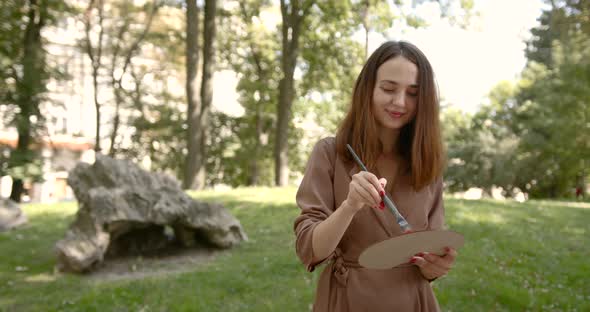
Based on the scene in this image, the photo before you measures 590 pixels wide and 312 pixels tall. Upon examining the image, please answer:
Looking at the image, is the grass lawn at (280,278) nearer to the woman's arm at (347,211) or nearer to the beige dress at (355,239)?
the beige dress at (355,239)

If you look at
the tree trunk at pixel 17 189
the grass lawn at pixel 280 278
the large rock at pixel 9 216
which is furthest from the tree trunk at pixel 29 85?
the grass lawn at pixel 280 278

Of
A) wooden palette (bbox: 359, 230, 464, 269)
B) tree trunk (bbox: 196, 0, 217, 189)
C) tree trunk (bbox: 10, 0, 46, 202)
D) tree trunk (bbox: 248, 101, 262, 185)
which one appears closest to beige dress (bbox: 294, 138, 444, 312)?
wooden palette (bbox: 359, 230, 464, 269)

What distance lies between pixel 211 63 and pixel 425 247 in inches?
589

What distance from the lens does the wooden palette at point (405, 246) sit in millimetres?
1441

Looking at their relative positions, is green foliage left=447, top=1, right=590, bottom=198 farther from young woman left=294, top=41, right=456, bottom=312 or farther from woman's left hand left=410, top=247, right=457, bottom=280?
woman's left hand left=410, top=247, right=457, bottom=280

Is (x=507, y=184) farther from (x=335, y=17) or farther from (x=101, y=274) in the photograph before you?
(x=101, y=274)

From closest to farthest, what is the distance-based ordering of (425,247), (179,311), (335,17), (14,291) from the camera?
(425,247) → (179,311) → (14,291) → (335,17)

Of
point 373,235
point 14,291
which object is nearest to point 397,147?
point 373,235

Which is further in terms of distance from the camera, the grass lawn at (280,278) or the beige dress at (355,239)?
the grass lawn at (280,278)

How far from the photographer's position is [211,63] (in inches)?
623

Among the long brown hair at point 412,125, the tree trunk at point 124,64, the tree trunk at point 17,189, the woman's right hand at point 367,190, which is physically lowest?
the tree trunk at point 17,189

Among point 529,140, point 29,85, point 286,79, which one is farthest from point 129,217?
point 529,140

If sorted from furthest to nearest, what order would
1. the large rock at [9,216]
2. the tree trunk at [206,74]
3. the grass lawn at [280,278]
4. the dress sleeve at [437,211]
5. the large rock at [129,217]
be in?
the tree trunk at [206,74] < the large rock at [9,216] < the large rock at [129,217] < the grass lawn at [280,278] < the dress sleeve at [437,211]

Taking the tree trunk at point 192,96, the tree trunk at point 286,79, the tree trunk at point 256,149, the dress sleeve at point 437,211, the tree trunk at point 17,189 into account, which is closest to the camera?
the dress sleeve at point 437,211
